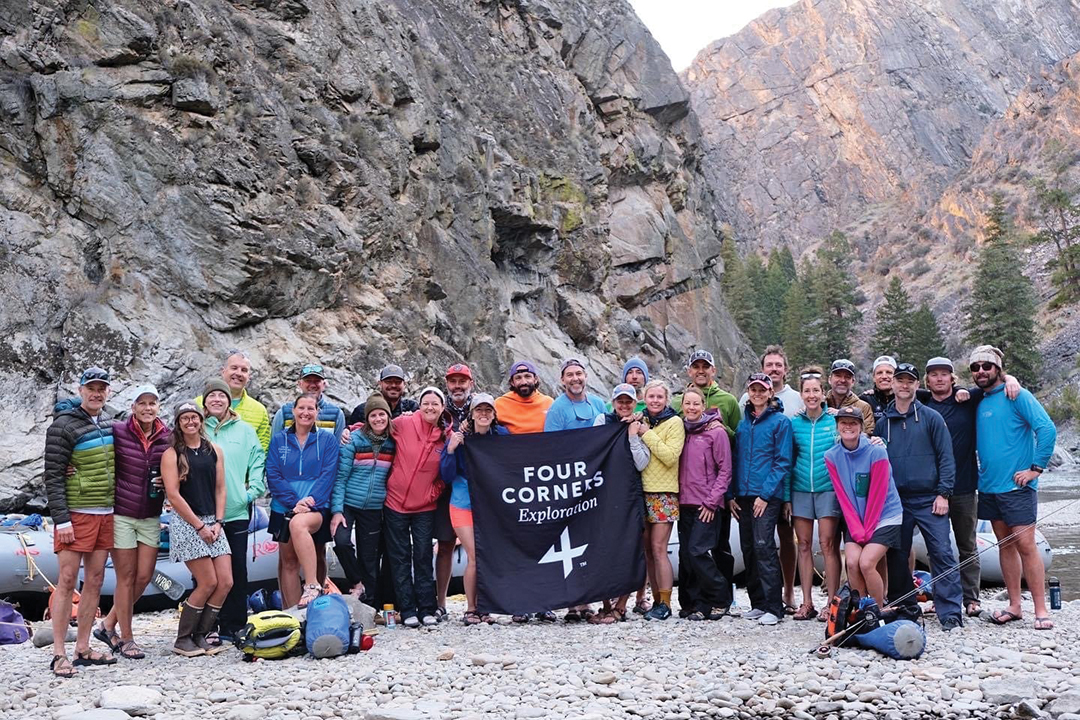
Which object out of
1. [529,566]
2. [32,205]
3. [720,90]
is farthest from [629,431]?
[720,90]

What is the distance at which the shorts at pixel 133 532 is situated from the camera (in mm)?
7770

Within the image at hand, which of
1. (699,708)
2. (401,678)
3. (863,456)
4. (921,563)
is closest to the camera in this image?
(699,708)

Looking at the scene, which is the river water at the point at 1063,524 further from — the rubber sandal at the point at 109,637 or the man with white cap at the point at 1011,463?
the rubber sandal at the point at 109,637

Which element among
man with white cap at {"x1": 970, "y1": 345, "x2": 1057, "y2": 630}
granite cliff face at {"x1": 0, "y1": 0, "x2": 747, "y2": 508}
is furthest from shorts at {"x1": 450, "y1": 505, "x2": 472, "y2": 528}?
granite cliff face at {"x1": 0, "y1": 0, "x2": 747, "y2": 508}

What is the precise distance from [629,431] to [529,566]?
5.36 feet

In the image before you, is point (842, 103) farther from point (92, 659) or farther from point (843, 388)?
point (92, 659)

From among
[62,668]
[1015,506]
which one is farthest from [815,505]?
[62,668]

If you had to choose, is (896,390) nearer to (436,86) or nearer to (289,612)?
(289,612)

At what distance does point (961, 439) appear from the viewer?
8914 millimetres

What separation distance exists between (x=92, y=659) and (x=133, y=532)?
1089mm

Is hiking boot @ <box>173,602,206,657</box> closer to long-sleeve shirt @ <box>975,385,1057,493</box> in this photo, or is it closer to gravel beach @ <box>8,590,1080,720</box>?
gravel beach @ <box>8,590,1080,720</box>

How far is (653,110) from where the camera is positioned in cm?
5322

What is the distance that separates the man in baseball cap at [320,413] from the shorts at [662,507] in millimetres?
3093

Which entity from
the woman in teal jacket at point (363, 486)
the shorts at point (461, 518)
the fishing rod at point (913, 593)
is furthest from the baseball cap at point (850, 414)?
the woman in teal jacket at point (363, 486)
